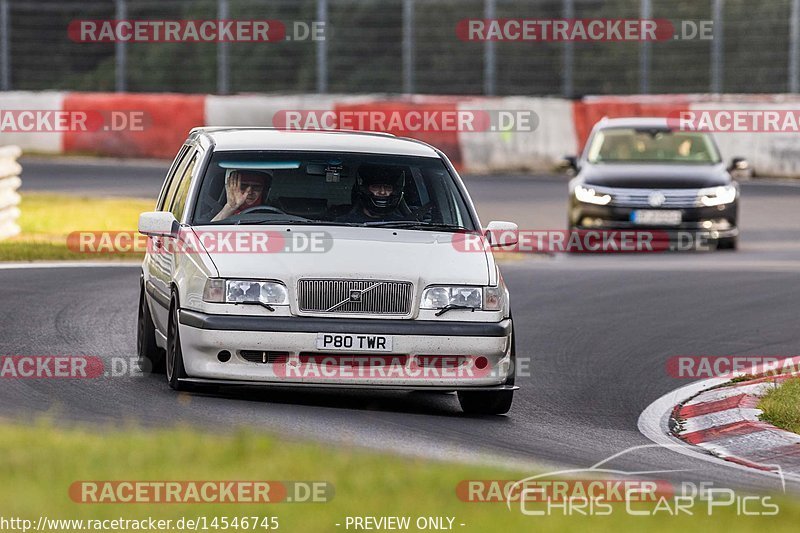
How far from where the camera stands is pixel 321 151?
36.2ft

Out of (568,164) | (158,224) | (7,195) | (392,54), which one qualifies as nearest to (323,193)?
(158,224)

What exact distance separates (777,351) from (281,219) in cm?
465

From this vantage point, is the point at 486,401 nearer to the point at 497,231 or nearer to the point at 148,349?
the point at 497,231

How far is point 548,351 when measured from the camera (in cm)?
1322

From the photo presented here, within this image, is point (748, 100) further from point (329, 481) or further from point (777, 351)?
point (329, 481)

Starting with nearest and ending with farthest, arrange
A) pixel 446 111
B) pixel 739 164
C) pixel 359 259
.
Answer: pixel 359 259 < pixel 739 164 < pixel 446 111

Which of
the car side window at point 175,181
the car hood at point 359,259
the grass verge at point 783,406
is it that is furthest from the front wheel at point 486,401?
the car side window at point 175,181

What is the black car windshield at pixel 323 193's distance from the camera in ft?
35.2

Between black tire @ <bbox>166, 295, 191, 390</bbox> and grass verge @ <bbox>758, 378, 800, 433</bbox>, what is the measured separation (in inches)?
132

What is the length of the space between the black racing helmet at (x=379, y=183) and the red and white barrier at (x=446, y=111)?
66.8ft

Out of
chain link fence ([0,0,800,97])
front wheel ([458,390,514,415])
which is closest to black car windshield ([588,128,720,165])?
chain link fence ([0,0,800,97])

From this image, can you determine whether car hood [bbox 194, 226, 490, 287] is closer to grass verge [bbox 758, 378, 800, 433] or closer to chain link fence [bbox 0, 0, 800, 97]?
grass verge [bbox 758, 378, 800, 433]

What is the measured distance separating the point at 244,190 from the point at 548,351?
3.31 m

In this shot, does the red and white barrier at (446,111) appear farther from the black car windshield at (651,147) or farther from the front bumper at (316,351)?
the front bumper at (316,351)
